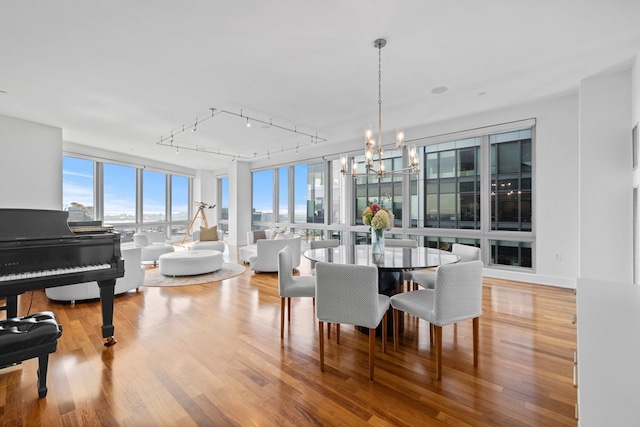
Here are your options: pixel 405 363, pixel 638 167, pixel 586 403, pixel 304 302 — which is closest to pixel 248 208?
pixel 304 302

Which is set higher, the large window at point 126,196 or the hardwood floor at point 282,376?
the large window at point 126,196

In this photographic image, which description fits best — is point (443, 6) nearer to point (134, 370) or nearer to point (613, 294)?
point (613, 294)

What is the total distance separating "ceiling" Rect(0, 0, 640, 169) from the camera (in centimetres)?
244

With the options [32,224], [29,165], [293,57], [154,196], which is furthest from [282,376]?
[154,196]

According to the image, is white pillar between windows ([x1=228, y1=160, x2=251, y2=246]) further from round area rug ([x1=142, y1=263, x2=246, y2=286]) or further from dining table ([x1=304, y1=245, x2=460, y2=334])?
dining table ([x1=304, y1=245, x2=460, y2=334])

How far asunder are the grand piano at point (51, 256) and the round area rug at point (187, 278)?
2.14m

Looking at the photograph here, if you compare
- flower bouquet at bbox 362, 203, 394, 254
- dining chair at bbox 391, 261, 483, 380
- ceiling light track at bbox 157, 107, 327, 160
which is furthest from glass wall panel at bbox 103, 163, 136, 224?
dining chair at bbox 391, 261, 483, 380

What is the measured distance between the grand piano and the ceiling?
1.76 metres

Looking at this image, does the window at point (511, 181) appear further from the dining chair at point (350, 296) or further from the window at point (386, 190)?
the dining chair at point (350, 296)

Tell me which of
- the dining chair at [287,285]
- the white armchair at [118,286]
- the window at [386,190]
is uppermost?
the window at [386,190]

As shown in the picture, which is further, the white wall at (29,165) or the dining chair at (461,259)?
the white wall at (29,165)

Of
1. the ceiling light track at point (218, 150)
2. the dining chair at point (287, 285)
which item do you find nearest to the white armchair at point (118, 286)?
the dining chair at point (287, 285)

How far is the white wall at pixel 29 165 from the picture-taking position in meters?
5.05

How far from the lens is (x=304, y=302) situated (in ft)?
13.0
